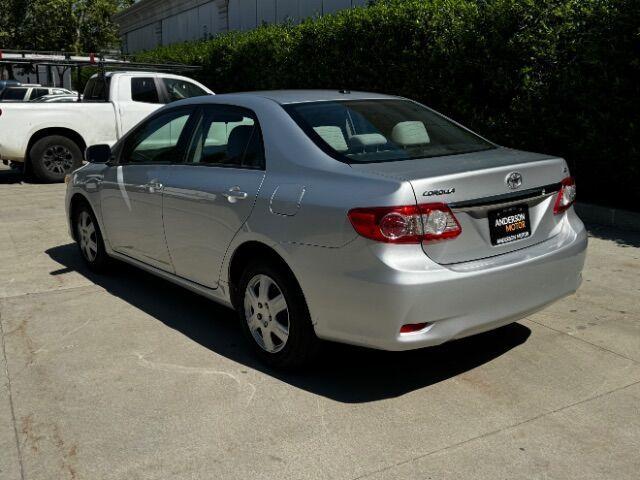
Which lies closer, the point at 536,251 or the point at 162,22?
the point at 536,251

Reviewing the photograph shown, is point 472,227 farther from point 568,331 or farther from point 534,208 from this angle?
point 568,331

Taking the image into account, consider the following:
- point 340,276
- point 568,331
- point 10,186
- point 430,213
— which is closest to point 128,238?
point 340,276

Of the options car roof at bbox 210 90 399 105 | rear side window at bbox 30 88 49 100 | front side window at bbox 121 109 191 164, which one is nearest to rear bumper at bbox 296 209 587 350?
car roof at bbox 210 90 399 105

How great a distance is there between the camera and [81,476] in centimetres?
309

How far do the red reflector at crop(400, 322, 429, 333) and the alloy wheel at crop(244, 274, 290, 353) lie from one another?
0.73m

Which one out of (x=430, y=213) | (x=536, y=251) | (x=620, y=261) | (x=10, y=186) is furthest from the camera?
(x=10, y=186)

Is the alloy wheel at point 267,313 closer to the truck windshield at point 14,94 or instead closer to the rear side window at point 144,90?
the rear side window at point 144,90

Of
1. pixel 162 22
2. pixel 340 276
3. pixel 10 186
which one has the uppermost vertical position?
pixel 162 22

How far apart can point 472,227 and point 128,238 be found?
296 cm

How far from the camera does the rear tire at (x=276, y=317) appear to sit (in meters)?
3.86

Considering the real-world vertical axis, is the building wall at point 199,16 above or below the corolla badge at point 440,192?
above

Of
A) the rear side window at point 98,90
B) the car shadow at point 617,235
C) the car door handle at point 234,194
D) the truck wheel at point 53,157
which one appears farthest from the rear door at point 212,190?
the rear side window at point 98,90

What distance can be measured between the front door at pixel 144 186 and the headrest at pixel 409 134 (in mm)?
1519

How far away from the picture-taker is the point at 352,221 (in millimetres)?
3477
